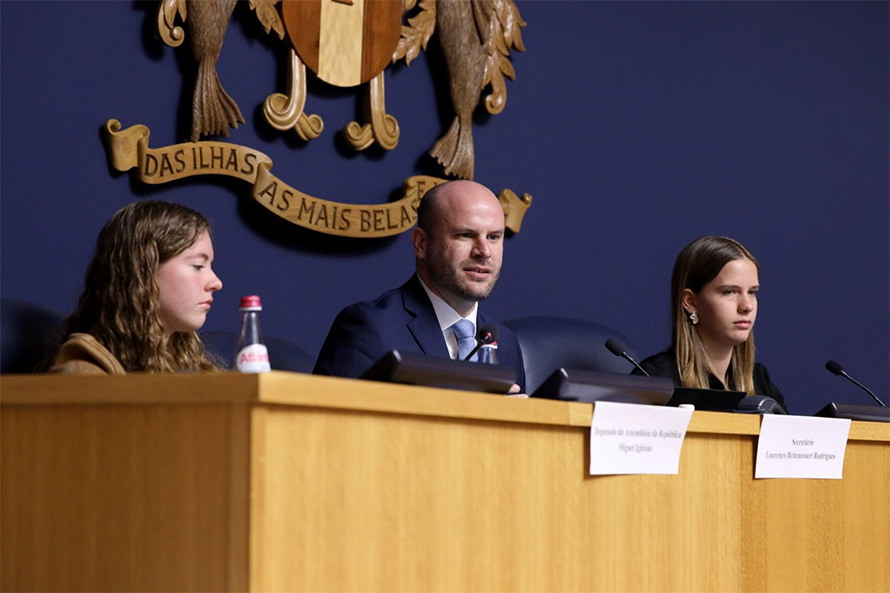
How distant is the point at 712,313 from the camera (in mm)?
3443

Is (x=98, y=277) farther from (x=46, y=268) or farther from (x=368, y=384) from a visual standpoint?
(x=368, y=384)

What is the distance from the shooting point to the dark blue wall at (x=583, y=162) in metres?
2.92

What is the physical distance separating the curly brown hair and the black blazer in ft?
4.23

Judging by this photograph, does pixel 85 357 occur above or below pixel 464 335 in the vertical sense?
below

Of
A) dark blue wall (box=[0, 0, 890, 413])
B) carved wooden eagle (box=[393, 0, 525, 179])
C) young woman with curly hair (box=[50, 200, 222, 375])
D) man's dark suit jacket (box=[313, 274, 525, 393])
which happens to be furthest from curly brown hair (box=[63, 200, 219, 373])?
carved wooden eagle (box=[393, 0, 525, 179])

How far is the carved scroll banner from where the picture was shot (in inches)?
117

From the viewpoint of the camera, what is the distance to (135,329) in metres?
2.34

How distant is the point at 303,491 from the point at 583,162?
284 cm

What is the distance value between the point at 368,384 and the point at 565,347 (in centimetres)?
191

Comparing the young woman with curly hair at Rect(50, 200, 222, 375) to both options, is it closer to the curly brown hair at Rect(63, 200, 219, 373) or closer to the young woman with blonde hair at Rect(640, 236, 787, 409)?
the curly brown hair at Rect(63, 200, 219, 373)

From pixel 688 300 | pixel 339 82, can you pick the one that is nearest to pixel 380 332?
pixel 339 82

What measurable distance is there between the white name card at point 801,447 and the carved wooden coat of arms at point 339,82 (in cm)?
153

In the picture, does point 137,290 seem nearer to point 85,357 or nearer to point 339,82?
point 85,357

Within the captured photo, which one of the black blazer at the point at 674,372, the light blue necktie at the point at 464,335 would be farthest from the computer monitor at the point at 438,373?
the black blazer at the point at 674,372
